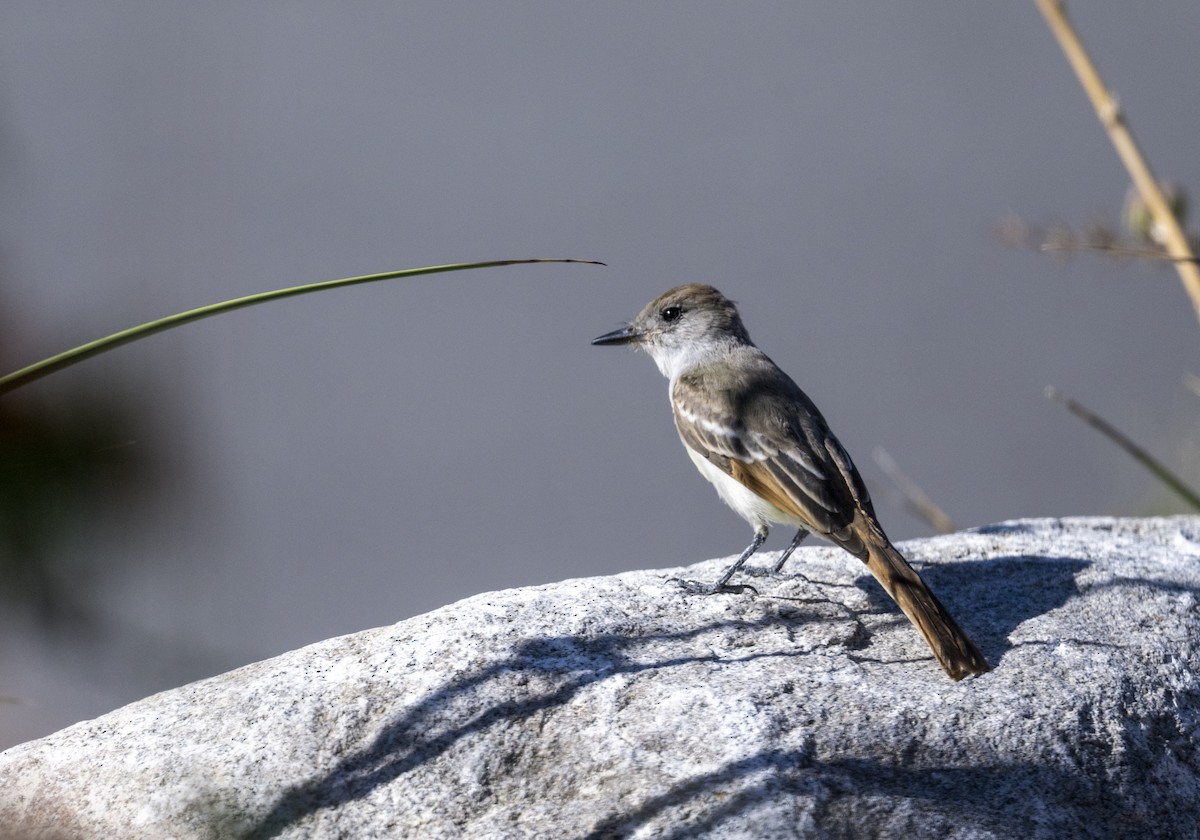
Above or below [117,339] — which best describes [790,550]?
below

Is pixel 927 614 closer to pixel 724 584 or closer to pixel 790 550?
pixel 724 584

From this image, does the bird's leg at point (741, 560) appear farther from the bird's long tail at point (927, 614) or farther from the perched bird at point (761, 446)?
the bird's long tail at point (927, 614)

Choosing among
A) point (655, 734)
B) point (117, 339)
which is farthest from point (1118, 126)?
point (117, 339)

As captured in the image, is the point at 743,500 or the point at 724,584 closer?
the point at 724,584

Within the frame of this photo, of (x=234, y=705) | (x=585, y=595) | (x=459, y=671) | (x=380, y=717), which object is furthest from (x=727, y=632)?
(x=234, y=705)

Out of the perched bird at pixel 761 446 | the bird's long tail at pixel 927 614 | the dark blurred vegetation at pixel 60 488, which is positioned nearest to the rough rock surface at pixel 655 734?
the bird's long tail at pixel 927 614
